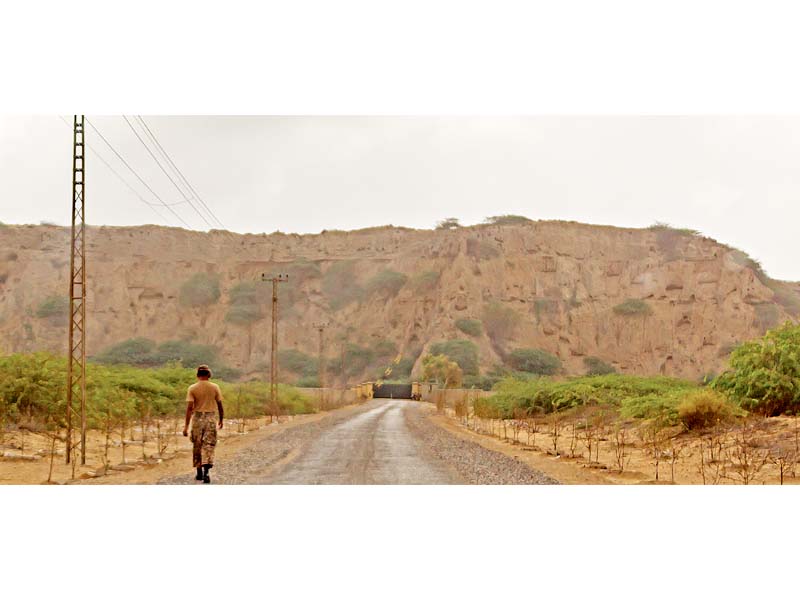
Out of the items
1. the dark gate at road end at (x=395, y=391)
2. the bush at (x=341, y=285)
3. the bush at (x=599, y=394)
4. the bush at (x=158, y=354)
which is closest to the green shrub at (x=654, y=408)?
the bush at (x=599, y=394)

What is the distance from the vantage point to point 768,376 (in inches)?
546

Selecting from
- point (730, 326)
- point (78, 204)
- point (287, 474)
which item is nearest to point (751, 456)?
point (287, 474)

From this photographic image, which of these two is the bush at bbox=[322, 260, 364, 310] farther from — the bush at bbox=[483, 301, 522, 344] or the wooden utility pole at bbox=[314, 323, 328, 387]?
the bush at bbox=[483, 301, 522, 344]

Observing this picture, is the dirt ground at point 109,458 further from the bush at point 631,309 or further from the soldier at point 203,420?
the bush at point 631,309

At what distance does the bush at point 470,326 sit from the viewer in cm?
3922

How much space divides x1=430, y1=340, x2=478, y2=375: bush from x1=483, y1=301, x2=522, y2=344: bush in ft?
3.77

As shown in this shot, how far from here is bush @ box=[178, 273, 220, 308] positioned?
98.9 ft

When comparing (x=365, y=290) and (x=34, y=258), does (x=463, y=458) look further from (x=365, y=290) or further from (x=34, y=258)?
(x=365, y=290)

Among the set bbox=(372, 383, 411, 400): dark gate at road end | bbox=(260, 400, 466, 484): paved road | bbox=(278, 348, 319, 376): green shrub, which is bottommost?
bbox=(372, 383, 411, 400): dark gate at road end

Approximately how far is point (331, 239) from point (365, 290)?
3270 millimetres

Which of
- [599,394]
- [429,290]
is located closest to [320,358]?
[429,290]

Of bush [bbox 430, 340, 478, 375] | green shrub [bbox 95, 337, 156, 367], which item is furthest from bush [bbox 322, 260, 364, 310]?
green shrub [bbox 95, 337, 156, 367]

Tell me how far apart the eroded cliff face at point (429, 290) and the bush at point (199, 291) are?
305 mm

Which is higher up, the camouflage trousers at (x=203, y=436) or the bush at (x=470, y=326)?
the bush at (x=470, y=326)
